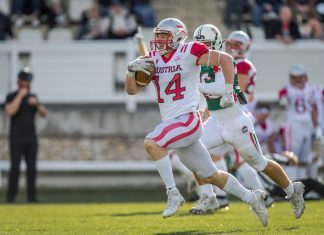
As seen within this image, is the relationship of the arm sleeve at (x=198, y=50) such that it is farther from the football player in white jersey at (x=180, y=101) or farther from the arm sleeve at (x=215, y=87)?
the arm sleeve at (x=215, y=87)

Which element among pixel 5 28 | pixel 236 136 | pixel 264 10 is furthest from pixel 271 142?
pixel 236 136

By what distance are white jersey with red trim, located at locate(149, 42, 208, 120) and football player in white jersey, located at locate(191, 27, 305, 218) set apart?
379 millimetres

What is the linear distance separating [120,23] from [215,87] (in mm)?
9455

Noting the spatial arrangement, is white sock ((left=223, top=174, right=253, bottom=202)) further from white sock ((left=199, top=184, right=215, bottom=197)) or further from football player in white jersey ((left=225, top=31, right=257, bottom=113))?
football player in white jersey ((left=225, top=31, right=257, bottom=113))

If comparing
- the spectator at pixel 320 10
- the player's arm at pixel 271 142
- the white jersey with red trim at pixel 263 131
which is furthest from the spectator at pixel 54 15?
the player's arm at pixel 271 142

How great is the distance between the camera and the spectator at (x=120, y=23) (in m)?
19.5

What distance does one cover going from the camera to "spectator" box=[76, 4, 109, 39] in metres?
19.6

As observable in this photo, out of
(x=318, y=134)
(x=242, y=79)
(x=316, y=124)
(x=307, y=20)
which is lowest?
(x=318, y=134)

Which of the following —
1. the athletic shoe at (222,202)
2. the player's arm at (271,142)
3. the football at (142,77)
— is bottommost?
the player's arm at (271,142)

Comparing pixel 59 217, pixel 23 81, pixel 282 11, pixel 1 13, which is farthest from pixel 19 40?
pixel 59 217

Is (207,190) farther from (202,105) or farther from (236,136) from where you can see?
(202,105)

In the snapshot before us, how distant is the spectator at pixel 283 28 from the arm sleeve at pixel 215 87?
8.12 meters

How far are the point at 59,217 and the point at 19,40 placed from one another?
27.4 ft

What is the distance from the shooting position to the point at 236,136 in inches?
420
